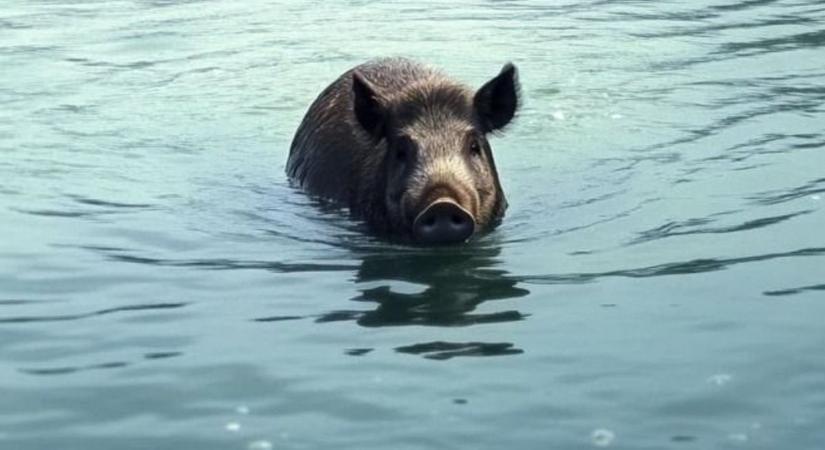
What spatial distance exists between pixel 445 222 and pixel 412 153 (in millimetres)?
939

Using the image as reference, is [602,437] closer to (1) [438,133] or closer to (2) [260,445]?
(2) [260,445]

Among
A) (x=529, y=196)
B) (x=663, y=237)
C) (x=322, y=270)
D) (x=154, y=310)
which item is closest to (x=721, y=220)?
(x=663, y=237)

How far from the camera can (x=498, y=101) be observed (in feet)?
36.6

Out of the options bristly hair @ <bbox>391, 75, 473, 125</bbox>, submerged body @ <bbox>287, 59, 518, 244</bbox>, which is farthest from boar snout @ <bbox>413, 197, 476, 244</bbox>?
bristly hair @ <bbox>391, 75, 473, 125</bbox>

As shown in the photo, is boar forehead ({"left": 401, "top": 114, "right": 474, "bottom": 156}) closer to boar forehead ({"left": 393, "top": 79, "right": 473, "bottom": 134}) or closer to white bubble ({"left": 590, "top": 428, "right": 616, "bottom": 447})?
boar forehead ({"left": 393, "top": 79, "right": 473, "bottom": 134})

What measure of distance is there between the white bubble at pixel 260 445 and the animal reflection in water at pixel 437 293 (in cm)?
125

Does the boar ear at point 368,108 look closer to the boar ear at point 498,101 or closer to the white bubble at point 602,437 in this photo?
the boar ear at point 498,101

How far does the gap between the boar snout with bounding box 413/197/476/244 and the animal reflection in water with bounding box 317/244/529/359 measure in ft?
0.41

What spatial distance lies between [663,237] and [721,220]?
0.50m

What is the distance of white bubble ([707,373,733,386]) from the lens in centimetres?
711

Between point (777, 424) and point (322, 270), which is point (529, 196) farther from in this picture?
point (777, 424)

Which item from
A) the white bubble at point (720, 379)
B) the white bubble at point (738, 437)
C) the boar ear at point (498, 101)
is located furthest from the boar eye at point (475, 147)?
the white bubble at point (738, 437)

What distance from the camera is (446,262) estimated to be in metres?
9.66

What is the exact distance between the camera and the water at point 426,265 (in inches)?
269
